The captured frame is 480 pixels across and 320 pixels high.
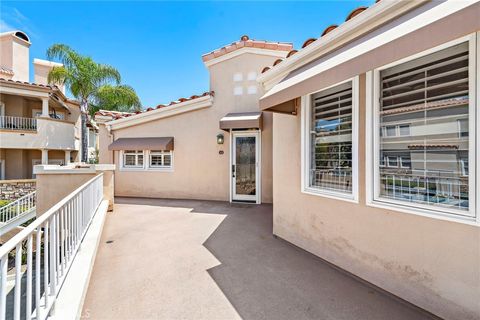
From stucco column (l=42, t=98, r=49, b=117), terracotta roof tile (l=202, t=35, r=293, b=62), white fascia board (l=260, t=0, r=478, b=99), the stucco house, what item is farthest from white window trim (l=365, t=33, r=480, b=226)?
stucco column (l=42, t=98, r=49, b=117)

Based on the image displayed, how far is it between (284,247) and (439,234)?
118 inches

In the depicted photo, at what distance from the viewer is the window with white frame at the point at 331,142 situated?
4.10m

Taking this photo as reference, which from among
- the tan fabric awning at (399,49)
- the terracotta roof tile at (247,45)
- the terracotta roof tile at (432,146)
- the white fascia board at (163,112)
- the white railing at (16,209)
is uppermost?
the terracotta roof tile at (247,45)

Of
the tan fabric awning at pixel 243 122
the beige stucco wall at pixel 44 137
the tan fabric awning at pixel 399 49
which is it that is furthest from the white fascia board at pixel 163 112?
the beige stucco wall at pixel 44 137

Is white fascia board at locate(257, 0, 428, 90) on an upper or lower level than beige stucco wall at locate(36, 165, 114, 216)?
upper

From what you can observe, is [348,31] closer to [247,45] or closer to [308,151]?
[308,151]

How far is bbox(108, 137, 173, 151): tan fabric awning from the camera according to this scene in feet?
34.1

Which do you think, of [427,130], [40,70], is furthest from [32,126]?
[427,130]

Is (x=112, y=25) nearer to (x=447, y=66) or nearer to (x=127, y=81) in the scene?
(x=127, y=81)

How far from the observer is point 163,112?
35.5ft

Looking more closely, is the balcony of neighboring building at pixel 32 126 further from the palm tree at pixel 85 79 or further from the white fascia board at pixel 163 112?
the white fascia board at pixel 163 112

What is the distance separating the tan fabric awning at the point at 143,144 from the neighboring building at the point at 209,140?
0.16 ft

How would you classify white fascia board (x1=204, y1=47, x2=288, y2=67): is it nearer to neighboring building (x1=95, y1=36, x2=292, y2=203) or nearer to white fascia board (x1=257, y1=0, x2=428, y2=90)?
neighboring building (x1=95, y1=36, x2=292, y2=203)

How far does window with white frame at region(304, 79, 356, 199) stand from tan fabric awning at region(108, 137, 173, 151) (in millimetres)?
7389
